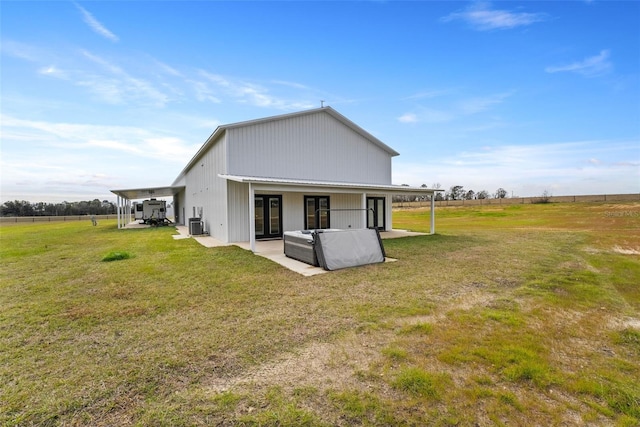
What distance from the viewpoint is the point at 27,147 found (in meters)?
16.0

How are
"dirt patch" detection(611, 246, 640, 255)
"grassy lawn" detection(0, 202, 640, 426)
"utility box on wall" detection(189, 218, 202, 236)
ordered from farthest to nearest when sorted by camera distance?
"utility box on wall" detection(189, 218, 202, 236), "dirt patch" detection(611, 246, 640, 255), "grassy lawn" detection(0, 202, 640, 426)

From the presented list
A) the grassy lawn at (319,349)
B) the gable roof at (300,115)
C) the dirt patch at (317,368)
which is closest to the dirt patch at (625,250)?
the grassy lawn at (319,349)

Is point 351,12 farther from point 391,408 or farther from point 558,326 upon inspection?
point 391,408

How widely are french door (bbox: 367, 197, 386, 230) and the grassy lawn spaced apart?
9.73m

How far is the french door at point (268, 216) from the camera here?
13.1 metres

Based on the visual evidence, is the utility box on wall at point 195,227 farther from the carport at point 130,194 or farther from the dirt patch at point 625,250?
the dirt patch at point 625,250

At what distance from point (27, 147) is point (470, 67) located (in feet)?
78.0

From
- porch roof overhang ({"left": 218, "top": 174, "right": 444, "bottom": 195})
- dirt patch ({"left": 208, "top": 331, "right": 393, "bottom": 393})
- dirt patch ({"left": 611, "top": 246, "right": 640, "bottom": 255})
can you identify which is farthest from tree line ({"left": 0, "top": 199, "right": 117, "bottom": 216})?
dirt patch ({"left": 611, "top": 246, "right": 640, "bottom": 255})

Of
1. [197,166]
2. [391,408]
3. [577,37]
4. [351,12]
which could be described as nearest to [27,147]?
[197,166]

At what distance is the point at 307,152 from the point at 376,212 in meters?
5.34

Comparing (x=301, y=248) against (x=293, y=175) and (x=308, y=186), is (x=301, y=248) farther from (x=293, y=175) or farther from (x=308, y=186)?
(x=293, y=175)

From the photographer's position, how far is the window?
14445mm

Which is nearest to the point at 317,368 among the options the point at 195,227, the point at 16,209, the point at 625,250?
the point at 625,250

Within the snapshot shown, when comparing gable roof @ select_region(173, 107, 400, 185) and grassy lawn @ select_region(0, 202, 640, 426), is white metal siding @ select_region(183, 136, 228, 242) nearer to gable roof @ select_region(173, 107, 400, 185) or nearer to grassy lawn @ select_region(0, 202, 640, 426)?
gable roof @ select_region(173, 107, 400, 185)
